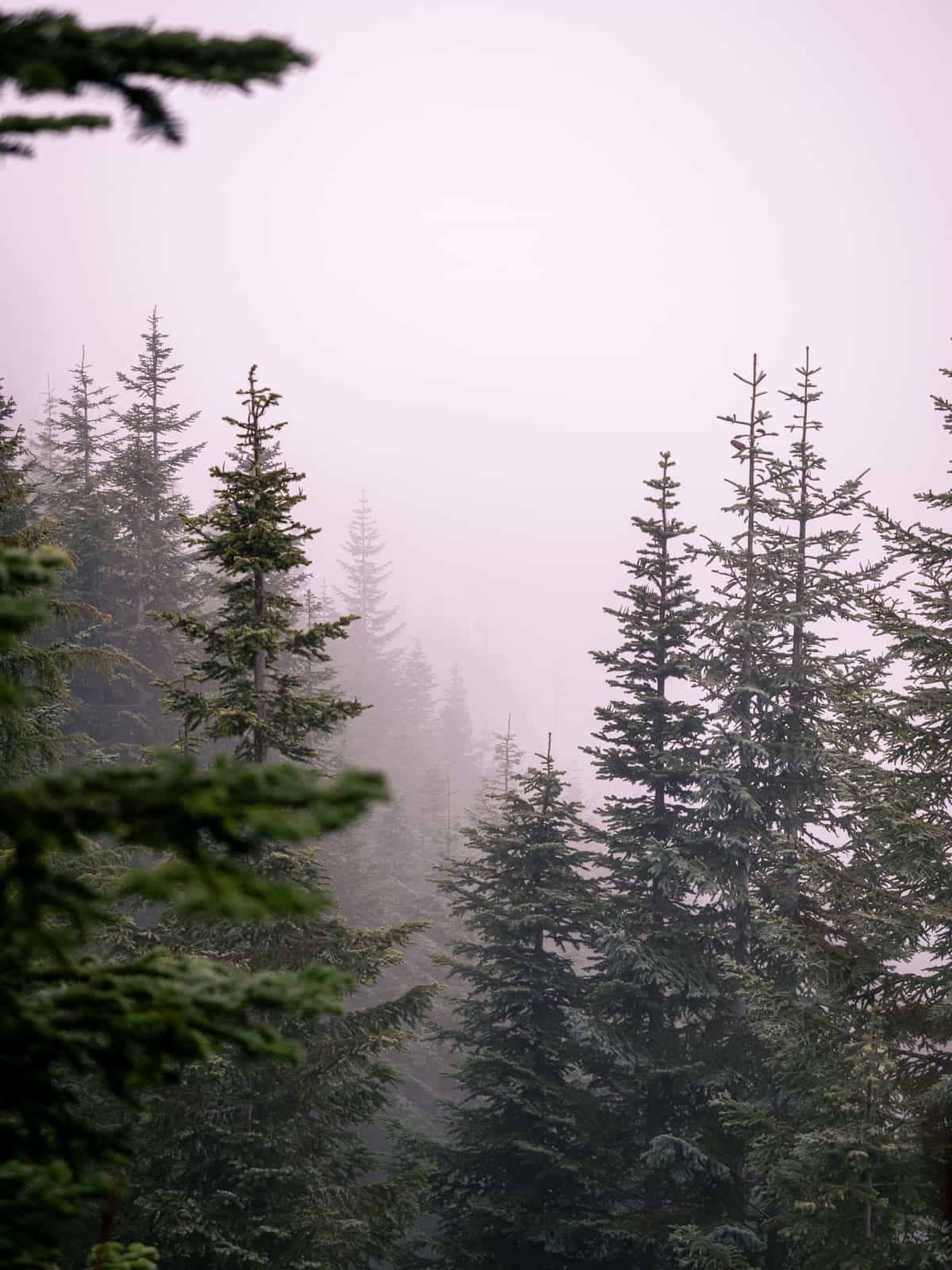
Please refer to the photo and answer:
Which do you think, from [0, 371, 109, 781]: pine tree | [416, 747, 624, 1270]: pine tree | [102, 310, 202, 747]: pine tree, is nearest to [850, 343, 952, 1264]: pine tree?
[416, 747, 624, 1270]: pine tree

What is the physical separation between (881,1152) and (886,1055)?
1284 mm

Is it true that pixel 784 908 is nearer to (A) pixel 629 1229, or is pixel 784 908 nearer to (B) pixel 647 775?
(B) pixel 647 775

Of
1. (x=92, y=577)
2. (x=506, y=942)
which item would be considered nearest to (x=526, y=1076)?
(x=506, y=942)

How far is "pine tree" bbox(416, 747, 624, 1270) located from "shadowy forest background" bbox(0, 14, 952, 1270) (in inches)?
2.8

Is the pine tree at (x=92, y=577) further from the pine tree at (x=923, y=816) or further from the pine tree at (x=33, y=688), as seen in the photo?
the pine tree at (x=923, y=816)

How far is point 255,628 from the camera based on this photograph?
8.46 metres

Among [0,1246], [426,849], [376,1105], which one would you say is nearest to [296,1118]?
[376,1105]

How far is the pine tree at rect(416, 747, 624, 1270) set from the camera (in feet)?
42.9

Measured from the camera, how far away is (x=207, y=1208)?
8.20 meters

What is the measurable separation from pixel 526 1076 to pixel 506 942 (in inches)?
95.3

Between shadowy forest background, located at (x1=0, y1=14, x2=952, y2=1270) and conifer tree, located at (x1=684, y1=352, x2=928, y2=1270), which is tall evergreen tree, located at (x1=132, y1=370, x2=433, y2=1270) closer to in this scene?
shadowy forest background, located at (x1=0, y1=14, x2=952, y2=1270)

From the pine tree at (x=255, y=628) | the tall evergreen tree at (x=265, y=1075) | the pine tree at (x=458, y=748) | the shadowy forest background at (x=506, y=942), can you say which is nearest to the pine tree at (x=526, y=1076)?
the shadowy forest background at (x=506, y=942)

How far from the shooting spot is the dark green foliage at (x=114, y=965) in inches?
48.4

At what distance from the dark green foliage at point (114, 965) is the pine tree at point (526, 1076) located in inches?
513
